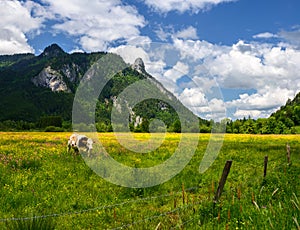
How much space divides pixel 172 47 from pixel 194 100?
2212mm

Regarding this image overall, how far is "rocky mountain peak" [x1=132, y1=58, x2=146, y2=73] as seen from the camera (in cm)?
1316

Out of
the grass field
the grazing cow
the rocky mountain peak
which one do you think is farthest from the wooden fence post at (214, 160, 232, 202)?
the grazing cow

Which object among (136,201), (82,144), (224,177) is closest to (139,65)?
(136,201)

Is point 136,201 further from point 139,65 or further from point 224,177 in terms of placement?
point 139,65

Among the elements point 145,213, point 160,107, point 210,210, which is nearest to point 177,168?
point 160,107

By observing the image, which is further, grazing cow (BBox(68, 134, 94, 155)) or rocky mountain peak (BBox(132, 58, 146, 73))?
grazing cow (BBox(68, 134, 94, 155))

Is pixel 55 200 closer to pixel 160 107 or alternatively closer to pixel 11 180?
pixel 11 180

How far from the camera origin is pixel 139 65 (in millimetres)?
13391

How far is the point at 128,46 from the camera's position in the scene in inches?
519

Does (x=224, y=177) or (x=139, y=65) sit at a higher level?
(x=139, y=65)

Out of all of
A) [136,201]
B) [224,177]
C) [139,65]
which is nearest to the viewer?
[224,177]

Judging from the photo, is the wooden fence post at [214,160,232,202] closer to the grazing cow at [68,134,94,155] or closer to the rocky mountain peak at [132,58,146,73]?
the rocky mountain peak at [132,58,146,73]

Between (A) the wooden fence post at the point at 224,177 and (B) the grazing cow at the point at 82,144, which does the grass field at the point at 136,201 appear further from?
(B) the grazing cow at the point at 82,144

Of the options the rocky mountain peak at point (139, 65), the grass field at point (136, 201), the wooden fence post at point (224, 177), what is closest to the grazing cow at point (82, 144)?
the grass field at point (136, 201)
